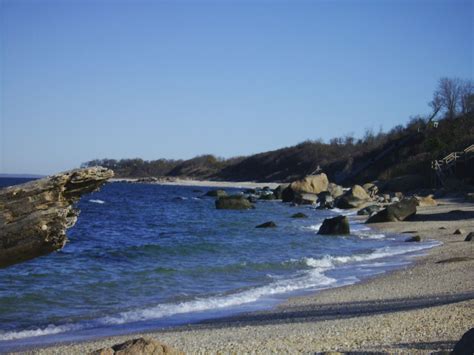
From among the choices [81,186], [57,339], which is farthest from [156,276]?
[81,186]

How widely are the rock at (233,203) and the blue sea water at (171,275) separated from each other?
578 inches

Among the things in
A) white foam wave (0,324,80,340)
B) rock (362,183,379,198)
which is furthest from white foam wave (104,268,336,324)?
rock (362,183,379,198)

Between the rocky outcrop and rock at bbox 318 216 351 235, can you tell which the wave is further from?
rock at bbox 318 216 351 235

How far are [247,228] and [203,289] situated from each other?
16.1 m

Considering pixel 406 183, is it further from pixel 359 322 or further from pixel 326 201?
pixel 359 322

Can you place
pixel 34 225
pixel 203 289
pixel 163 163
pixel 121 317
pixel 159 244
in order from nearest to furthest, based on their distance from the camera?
pixel 34 225, pixel 121 317, pixel 203 289, pixel 159 244, pixel 163 163

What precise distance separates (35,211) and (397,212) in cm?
2612

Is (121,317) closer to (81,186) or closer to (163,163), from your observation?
(81,186)

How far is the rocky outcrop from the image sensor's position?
6.61m

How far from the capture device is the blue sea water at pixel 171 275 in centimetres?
1219

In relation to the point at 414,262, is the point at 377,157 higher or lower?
higher

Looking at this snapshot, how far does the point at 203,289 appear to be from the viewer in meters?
15.2

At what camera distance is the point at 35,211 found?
21.8 ft

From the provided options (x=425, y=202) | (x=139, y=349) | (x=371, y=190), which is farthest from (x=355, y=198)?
(x=139, y=349)
